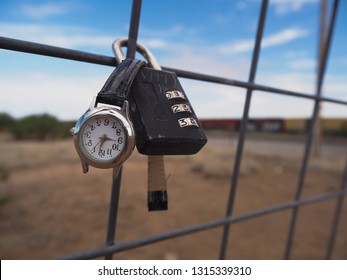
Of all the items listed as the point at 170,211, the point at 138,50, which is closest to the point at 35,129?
the point at 170,211

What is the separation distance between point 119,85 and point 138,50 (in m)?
0.19

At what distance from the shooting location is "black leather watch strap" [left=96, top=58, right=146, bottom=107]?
Answer: 40 cm

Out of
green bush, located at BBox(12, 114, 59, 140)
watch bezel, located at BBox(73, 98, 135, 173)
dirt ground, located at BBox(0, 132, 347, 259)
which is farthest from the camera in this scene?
green bush, located at BBox(12, 114, 59, 140)

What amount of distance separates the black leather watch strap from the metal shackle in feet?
0.27

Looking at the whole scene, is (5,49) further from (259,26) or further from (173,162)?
(173,162)

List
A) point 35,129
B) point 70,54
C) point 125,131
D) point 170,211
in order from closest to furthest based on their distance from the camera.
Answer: point 125,131 < point 70,54 < point 170,211 < point 35,129

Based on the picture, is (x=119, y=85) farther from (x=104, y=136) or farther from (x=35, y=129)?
(x=35, y=129)

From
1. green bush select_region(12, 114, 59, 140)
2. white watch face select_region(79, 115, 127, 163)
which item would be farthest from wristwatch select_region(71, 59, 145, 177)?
green bush select_region(12, 114, 59, 140)

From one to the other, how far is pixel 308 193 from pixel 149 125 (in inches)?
183

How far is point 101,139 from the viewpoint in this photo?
386 mm

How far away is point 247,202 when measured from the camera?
4023 millimetres

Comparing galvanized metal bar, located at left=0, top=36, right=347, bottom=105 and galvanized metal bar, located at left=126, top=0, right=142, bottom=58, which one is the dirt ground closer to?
galvanized metal bar, located at left=0, top=36, right=347, bottom=105

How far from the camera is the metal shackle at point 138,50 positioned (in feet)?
1.71
